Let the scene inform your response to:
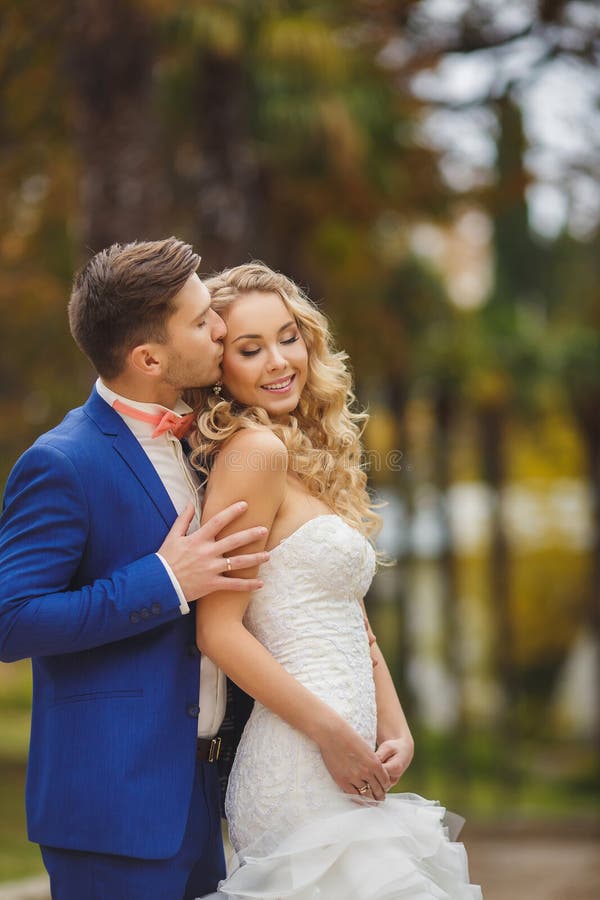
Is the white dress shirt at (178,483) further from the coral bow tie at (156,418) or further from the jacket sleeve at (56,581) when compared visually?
the jacket sleeve at (56,581)

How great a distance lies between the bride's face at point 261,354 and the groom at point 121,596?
5.2 inches

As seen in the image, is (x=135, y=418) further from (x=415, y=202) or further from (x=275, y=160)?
(x=415, y=202)

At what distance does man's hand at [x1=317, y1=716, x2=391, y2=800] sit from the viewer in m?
2.50

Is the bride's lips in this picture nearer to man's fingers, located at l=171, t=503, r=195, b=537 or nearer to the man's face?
the man's face

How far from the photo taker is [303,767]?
8.35ft

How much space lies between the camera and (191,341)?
Answer: 256 cm

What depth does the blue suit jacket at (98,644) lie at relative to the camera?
235 centimetres

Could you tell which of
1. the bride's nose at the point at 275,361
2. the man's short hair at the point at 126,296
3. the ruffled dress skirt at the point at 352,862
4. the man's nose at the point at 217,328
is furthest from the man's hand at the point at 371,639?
the man's short hair at the point at 126,296

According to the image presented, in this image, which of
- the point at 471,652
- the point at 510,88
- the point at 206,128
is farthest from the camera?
the point at 471,652

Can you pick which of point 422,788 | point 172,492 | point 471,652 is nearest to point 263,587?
point 172,492

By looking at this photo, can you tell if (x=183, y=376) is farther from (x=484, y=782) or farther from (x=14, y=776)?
(x=484, y=782)

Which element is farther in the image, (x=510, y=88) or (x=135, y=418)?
(x=510, y=88)

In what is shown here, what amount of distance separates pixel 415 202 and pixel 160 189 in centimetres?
331

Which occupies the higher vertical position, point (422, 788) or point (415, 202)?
point (415, 202)
